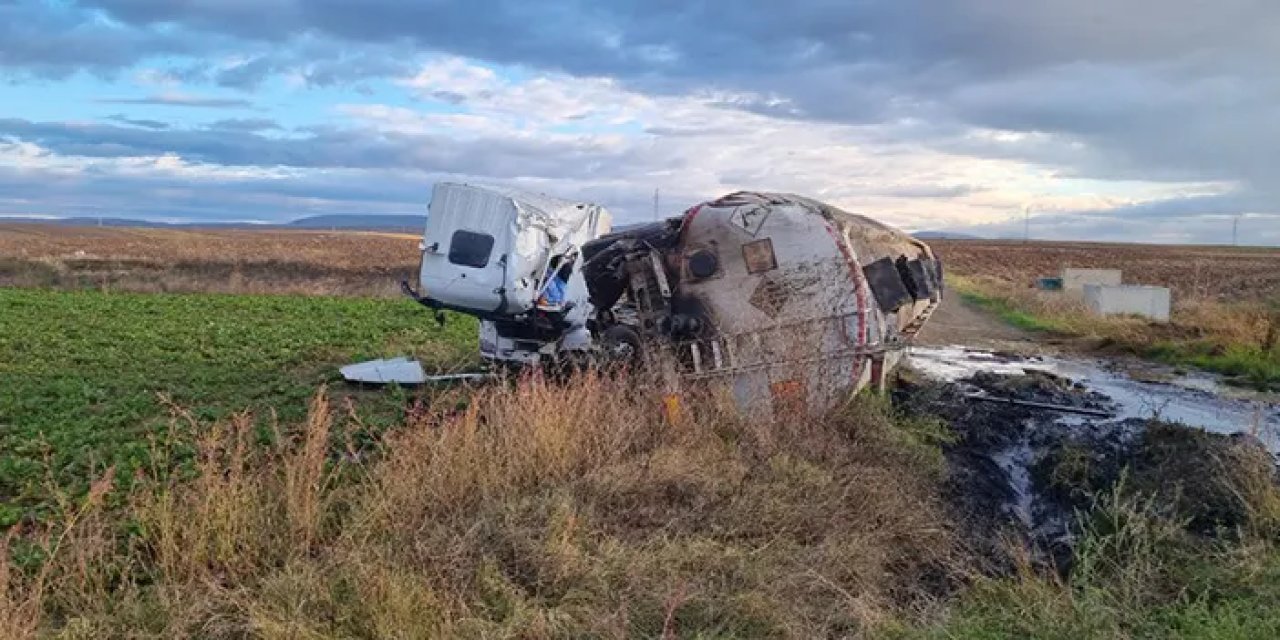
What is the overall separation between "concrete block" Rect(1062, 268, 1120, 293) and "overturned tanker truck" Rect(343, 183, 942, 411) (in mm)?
21858

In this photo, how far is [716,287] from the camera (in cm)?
968

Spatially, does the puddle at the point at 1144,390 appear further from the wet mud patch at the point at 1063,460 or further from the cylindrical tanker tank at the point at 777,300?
the cylindrical tanker tank at the point at 777,300

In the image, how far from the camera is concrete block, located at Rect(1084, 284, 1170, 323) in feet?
78.7

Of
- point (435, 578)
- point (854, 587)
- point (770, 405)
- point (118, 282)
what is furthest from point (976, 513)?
point (118, 282)

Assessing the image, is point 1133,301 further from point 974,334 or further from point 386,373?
point 386,373

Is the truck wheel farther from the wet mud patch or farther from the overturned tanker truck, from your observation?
the wet mud patch

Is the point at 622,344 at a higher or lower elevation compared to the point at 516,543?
higher

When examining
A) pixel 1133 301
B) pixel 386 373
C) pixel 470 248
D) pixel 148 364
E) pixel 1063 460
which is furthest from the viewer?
pixel 1133 301

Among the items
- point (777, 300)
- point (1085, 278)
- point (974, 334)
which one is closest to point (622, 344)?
point (777, 300)

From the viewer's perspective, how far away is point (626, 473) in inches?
257

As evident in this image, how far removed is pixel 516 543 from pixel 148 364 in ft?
37.5

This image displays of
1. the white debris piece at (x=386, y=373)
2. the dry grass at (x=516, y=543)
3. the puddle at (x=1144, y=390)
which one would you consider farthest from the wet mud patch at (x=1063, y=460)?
the white debris piece at (x=386, y=373)

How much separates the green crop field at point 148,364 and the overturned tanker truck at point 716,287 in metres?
1.96

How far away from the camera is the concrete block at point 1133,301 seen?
24.0m
